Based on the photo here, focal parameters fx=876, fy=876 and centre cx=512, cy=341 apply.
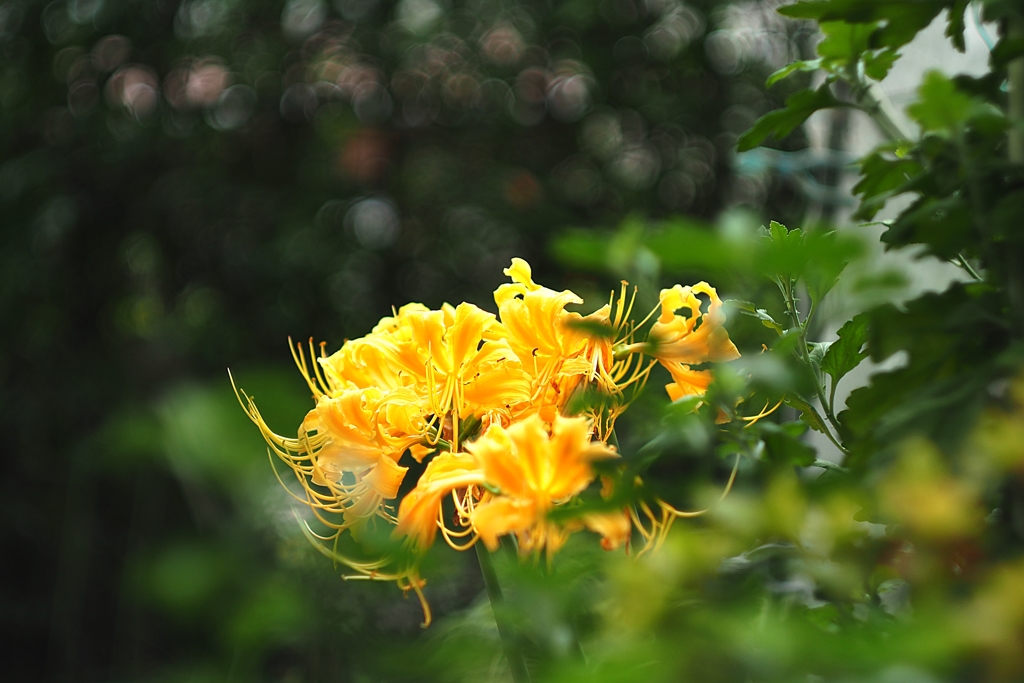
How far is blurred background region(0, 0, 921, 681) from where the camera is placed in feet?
5.74

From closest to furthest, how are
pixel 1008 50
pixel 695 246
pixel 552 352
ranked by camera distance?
pixel 695 246, pixel 1008 50, pixel 552 352

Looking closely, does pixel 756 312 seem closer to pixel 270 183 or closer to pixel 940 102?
pixel 940 102

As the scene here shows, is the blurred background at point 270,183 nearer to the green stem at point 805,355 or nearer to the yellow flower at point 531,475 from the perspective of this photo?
the green stem at point 805,355

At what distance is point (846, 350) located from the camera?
0.44 metres

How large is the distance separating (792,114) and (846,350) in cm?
13

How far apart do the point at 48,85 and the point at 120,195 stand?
0.81 feet

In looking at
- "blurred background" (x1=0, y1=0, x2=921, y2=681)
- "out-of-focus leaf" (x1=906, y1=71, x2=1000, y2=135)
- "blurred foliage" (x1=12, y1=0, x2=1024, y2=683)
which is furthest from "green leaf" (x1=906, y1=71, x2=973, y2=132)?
"blurred background" (x1=0, y1=0, x2=921, y2=681)

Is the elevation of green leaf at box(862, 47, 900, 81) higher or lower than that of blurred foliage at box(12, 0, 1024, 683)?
higher

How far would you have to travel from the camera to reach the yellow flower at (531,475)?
34cm

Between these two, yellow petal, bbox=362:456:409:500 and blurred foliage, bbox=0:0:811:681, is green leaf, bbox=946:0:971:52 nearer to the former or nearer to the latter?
yellow petal, bbox=362:456:409:500

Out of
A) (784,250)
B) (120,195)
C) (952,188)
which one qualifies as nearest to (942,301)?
(952,188)

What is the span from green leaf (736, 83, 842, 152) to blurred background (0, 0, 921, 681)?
3.90ft

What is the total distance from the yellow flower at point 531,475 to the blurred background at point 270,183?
1325 mm

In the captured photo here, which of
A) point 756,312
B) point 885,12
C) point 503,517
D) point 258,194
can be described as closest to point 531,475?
point 503,517
